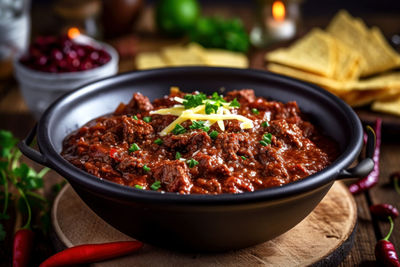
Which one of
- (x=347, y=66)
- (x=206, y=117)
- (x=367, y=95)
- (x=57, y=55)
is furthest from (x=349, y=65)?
(x=57, y=55)

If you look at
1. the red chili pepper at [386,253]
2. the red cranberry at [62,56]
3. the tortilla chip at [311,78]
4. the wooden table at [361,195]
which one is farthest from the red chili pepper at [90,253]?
the tortilla chip at [311,78]

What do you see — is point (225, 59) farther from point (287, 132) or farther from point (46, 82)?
point (287, 132)

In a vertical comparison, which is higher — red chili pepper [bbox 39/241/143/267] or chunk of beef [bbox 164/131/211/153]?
chunk of beef [bbox 164/131/211/153]

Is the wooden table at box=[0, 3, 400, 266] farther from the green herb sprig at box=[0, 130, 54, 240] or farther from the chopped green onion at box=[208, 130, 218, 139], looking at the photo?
the chopped green onion at box=[208, 130, 218, 139]

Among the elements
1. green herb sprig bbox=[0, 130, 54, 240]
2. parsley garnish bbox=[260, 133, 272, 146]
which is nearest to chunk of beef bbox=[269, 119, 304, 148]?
parsley garnish bbox=[260, 133, 272, 146]

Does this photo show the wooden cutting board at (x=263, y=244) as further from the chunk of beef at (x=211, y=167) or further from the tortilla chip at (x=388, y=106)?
the tortilla chip at (x=388, y=106)

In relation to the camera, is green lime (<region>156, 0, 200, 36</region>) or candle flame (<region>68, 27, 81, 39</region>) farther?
green lime (<region>156, 0, 200, 36</region>)
